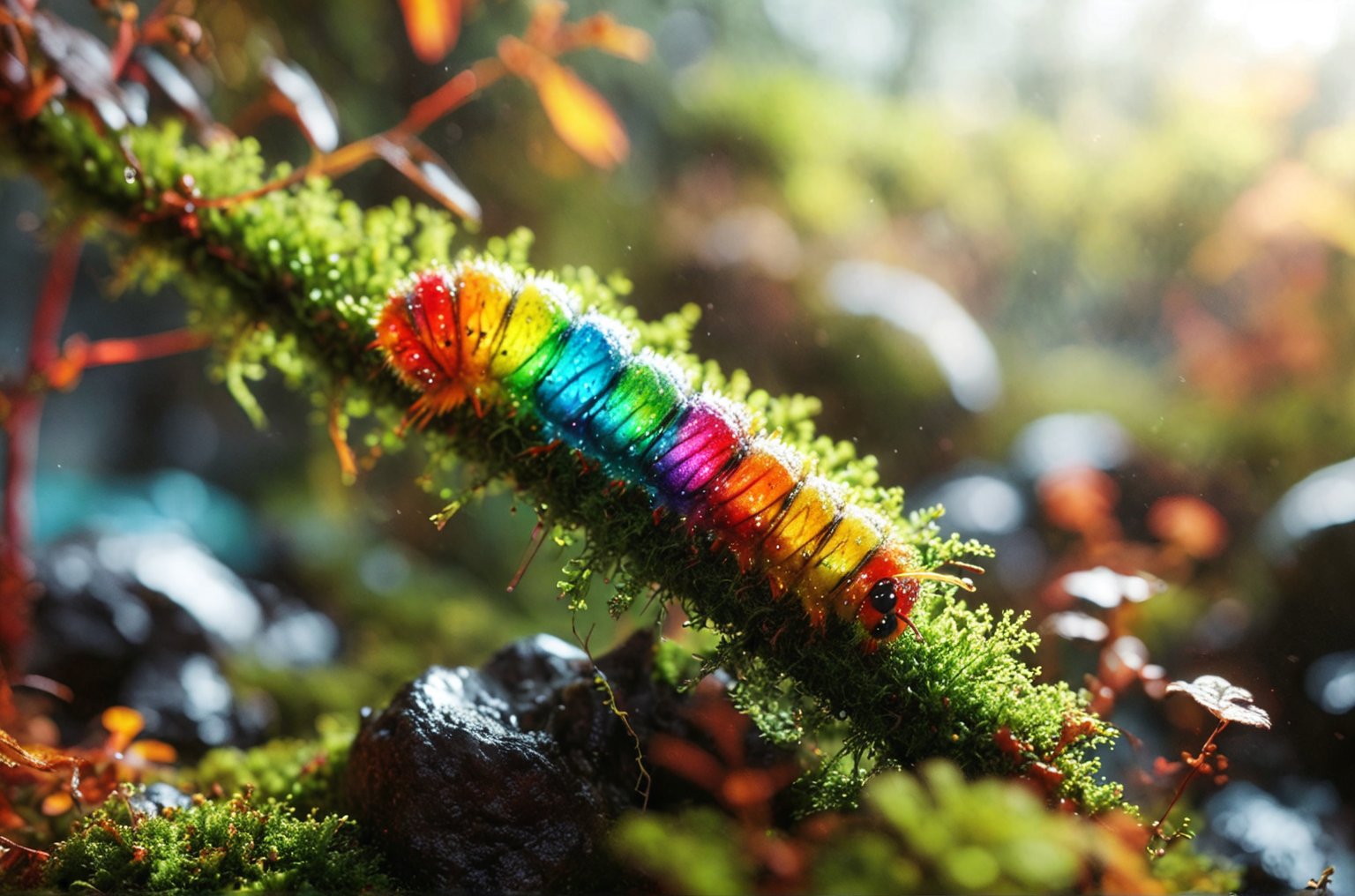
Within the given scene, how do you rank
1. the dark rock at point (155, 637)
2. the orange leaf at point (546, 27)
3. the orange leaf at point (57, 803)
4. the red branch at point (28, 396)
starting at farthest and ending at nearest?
the dark rock at point (155, 637) → the red branch at point (28, 396) → the orange leaf at point (546, 27) → the orange leaf at point (57, 803)

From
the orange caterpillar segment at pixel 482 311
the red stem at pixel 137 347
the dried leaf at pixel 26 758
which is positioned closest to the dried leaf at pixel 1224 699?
the orange caterpillar segment at pixel 482 311

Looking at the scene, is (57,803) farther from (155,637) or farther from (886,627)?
(886,627)

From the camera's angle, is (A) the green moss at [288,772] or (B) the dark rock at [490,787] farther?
(A) the green moss at [288,772]

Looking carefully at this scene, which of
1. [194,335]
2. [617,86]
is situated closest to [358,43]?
[617,86]

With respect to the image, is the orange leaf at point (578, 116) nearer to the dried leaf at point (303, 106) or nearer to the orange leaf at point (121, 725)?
the dried leaf at point (303, 106)

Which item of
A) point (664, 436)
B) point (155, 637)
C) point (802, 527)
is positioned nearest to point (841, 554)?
point (802, 527)

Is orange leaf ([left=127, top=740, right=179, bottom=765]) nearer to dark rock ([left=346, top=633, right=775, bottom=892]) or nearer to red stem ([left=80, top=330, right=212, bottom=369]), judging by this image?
dark rock ([left=346, top=633, right=775, bottom=892])

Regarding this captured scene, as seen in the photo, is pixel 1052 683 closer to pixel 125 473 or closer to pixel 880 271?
pixel 880 271
